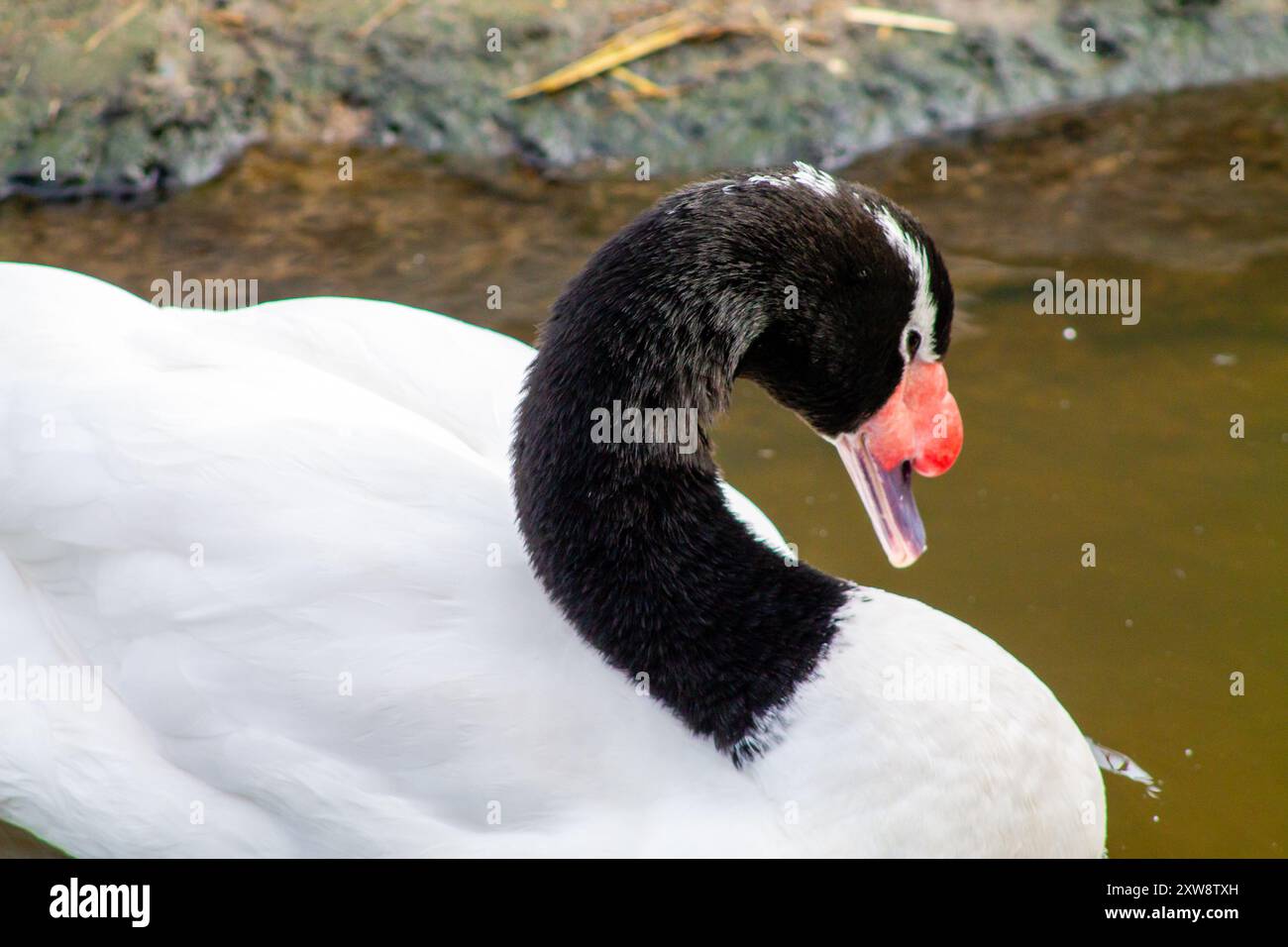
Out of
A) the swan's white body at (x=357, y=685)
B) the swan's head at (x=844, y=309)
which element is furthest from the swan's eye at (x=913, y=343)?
the swan's white body at (x=357, y=685)

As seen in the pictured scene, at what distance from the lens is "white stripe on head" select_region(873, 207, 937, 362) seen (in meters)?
2.63

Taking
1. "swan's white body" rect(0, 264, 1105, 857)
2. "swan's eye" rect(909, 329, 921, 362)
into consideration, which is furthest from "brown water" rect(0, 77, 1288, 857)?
"swan's eye" rect(909, 329, 921, 362)

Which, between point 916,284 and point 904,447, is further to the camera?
point 904,447

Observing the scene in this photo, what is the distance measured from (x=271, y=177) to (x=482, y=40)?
34.8 inches

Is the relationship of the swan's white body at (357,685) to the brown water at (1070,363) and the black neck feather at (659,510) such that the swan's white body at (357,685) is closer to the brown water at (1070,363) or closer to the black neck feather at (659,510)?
the black neck feather at (659,510)

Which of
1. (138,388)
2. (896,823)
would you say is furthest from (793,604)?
(138,388)

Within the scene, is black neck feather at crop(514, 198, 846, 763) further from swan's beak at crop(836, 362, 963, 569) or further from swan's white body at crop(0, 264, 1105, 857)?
swan's beak at crop(836, 362, 963, 569)

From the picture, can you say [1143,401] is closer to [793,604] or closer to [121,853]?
[793,604]

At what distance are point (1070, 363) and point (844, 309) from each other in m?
1.87

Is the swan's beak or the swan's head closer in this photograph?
the swan's head

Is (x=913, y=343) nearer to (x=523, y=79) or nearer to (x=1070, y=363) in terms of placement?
(x=1070, y=363)

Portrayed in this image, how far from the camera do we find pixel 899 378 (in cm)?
283

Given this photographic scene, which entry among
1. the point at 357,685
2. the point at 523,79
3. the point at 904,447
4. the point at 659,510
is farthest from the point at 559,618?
the point at 523,79

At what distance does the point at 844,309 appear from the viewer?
2.67 m
